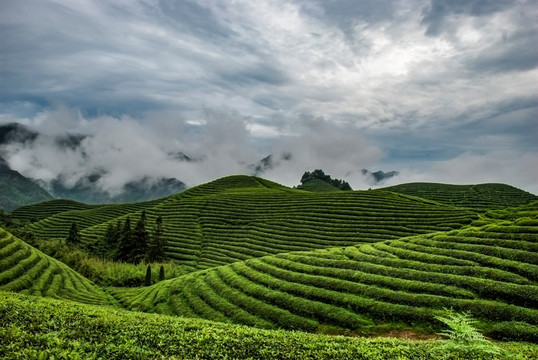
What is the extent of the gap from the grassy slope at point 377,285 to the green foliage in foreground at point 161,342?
330 inches

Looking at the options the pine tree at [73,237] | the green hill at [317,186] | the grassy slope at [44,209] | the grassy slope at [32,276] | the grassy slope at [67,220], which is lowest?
the grassy slope at [32,276]

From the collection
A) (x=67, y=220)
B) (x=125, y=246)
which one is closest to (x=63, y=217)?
(x=67, y=220)

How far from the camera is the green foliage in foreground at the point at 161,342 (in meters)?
8.80

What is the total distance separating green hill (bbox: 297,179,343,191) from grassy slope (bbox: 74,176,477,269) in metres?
81.8

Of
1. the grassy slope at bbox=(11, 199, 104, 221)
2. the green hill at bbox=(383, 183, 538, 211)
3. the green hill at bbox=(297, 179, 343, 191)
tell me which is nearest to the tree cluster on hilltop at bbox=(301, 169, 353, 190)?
the green hill at bbox=(297, 179, 343, 191)

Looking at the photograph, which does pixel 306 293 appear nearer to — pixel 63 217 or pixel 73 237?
pixel 73 237

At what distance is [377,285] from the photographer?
23141 mm

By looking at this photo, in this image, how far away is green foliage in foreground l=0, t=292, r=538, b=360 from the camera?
347 inches

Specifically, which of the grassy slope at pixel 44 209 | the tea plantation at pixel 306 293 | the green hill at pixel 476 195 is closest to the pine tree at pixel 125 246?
the tea plantation at pixel 306 293

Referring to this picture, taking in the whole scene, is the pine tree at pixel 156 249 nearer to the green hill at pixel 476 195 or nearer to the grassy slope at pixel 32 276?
the grassy slope at pixel 32 276

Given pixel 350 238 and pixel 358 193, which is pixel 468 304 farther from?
pixel 358 193

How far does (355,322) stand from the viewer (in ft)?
65.8

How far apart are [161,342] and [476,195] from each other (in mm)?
91620

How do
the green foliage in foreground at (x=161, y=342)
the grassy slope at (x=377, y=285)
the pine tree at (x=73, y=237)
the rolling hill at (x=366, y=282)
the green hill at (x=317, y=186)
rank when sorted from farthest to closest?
the green hill at (x=317, y=186) → the pine tree at (x=73, y=237) → the grassy slope at (x=377, y=285) → the rolling hill at (x=366, y=282) → the green foliage in foreground at (x=161, y=342)
